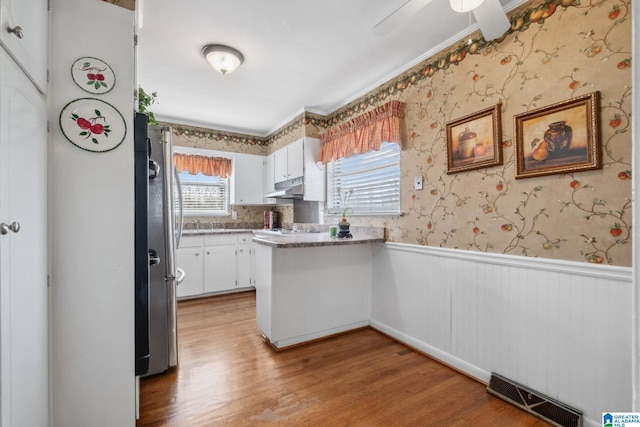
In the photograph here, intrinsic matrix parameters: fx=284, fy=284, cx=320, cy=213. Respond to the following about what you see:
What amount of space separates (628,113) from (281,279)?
7.84ft

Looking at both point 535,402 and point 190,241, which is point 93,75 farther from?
point 535,402

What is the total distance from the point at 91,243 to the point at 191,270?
105 inches

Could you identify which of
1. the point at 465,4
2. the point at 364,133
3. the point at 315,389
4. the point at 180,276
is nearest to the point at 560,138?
the point at 465,4

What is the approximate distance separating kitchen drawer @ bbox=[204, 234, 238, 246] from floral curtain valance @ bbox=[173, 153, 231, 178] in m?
1.03

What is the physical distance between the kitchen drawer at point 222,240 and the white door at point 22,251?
2.80 meters

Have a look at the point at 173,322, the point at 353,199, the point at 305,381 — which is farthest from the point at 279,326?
the point at 353,199

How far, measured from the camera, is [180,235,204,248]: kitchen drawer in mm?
3807

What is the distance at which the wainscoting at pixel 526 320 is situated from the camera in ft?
4.81

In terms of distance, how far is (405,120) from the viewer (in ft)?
8.77

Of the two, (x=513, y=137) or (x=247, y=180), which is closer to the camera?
(x=513, y=137)

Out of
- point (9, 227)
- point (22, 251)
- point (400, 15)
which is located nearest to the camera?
point (9, 227)

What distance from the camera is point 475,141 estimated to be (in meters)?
2.07

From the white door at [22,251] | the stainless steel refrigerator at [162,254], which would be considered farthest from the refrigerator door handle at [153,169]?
the white door at [22,251]

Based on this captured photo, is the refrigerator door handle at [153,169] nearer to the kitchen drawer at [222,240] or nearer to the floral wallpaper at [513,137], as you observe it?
the floral wallpaper at [513,137]
